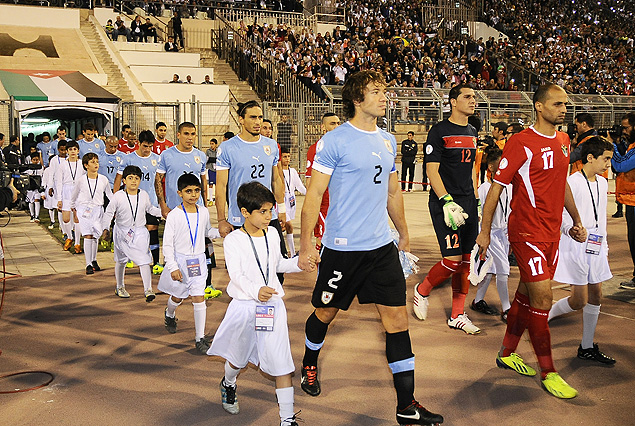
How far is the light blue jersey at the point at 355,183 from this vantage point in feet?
14.6

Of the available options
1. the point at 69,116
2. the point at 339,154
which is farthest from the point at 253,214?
the point at 69,116

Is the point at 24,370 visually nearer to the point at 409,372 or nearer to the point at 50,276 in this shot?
the point at 409,372

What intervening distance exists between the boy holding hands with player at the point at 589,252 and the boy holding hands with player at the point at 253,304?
257cm

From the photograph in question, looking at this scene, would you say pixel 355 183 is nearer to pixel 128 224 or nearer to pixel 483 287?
pixel 483 287

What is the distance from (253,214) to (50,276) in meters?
6.22

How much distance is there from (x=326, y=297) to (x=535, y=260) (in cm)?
164

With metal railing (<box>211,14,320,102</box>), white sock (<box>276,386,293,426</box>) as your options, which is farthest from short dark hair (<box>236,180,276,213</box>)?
metal railing (<box>211,14,320,102</box>)

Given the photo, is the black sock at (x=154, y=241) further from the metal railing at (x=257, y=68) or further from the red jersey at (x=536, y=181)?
the metal railing at (x=257, y=68)

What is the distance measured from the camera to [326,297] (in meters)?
4.61

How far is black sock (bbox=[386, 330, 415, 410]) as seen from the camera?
4289 mm

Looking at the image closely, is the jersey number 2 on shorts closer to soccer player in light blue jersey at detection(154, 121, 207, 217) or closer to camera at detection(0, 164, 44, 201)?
soccer player in light blue jersey at detection(154, 121, 207, 217)

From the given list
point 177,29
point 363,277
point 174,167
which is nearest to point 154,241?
point 174,167

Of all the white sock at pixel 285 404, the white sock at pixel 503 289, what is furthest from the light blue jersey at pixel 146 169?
the white sock at pixel 285 404

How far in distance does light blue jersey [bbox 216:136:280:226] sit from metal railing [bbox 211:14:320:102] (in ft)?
61.9
